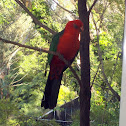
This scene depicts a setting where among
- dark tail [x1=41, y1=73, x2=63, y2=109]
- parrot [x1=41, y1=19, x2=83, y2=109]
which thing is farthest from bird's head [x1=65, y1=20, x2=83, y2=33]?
dark tail [x1=41, y1=73, x2=63, y2=109]

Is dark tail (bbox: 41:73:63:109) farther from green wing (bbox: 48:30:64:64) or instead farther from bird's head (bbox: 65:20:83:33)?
bird's head (bbox: 65:20:83:33)

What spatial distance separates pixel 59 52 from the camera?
0.83 m

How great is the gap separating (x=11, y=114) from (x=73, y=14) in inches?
23.9

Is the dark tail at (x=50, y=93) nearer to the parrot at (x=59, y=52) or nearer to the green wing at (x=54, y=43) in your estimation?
the parrot at (x=59, y=52)

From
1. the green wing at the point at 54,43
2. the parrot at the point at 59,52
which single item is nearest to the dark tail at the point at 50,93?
the parrot at the point at 59,52

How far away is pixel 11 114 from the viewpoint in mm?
865

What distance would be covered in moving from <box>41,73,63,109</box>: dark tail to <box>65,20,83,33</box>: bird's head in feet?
0.86

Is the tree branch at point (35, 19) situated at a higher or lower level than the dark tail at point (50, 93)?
higher

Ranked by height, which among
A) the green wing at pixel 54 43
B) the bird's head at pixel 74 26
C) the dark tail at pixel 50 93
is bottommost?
the dark tail at pixel 50 93

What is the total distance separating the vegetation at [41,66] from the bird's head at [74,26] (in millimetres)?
55

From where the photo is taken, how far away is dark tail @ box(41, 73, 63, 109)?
833mm

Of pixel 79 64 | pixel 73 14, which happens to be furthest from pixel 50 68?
pixel 73 14

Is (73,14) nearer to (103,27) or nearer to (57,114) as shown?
(103,27)

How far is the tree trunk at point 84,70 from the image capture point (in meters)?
0.87
